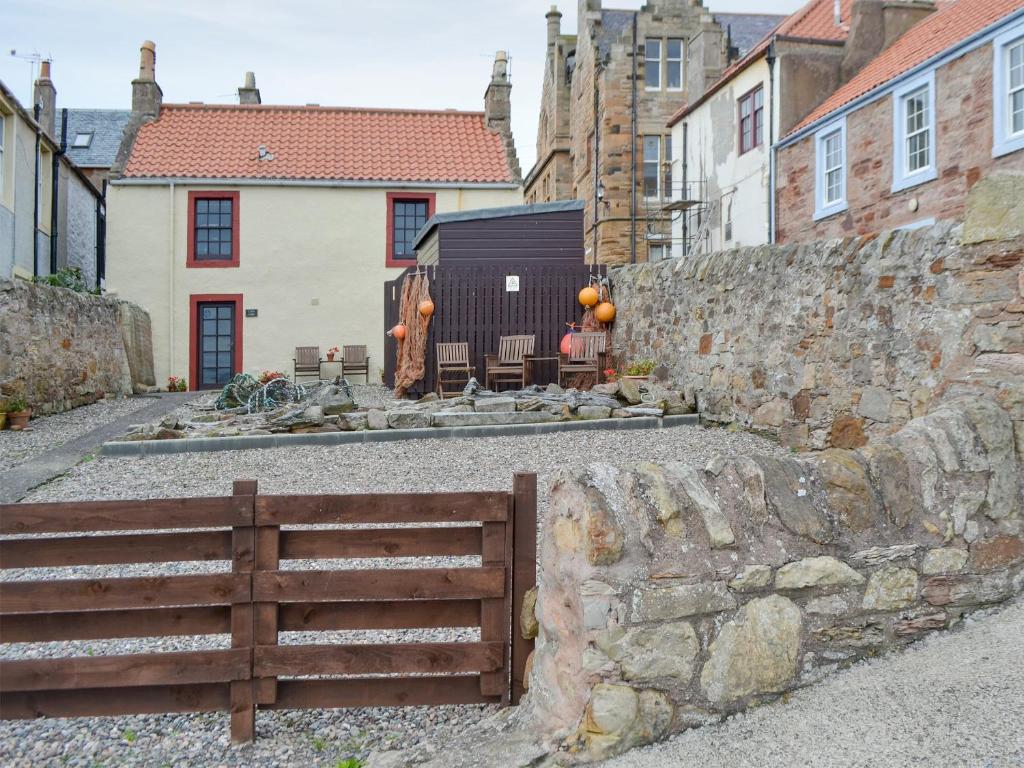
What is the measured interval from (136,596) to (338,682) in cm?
92

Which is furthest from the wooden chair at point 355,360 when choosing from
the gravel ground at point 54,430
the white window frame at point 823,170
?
the white window frame at point 823,170

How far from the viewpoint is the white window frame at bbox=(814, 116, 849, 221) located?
16.7 meters

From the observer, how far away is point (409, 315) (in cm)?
1444

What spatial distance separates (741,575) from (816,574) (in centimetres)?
32

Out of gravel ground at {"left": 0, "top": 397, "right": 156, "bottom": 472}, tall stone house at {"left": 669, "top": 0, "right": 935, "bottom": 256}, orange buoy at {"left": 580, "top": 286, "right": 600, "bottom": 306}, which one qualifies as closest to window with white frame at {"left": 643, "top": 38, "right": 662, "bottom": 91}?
tall stone house at {"left": 669, "top": 0, "right": 935, "bottom": 256}

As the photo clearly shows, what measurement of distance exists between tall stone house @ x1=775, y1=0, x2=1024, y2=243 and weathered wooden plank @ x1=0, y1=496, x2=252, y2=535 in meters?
10.3

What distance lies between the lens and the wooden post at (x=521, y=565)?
3.76 metres

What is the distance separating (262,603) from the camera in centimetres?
364

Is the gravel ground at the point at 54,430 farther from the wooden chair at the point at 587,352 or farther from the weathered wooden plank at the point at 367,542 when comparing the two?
the wooden chair at the point at 587,352

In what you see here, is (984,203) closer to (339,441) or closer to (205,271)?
(339,441)

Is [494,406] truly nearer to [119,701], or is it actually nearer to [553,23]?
[119,701]

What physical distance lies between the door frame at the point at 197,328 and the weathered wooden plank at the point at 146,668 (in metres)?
18.4

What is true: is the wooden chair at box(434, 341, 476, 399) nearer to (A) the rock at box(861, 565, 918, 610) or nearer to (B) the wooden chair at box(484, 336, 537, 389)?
(B) the wooden chair at box(484, 336, 537, 389)

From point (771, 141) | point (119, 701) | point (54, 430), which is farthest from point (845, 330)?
point (771, 141)
